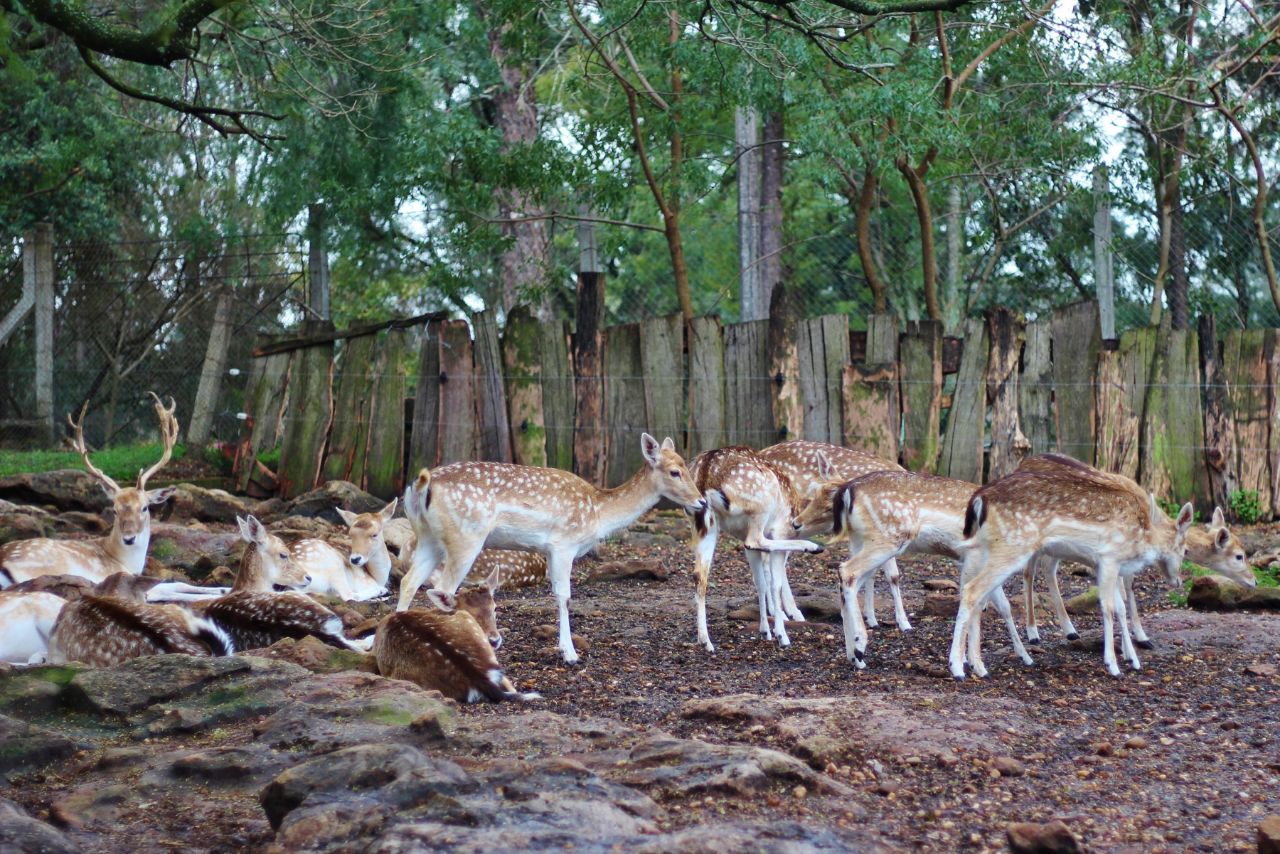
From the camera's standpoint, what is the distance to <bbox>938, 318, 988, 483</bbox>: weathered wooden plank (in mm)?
12758

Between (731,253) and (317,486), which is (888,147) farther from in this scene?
(731,253)

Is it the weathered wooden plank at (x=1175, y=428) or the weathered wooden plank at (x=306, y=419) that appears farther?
the weathered wooden plank at (x=306, y=419)

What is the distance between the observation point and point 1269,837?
4.70 m

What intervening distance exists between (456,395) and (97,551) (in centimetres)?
405

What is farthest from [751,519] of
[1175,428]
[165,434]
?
[1175,428]

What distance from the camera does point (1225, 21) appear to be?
58.1ft

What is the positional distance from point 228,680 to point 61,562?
4208 millimetres

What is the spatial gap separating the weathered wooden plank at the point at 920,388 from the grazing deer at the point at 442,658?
635cm

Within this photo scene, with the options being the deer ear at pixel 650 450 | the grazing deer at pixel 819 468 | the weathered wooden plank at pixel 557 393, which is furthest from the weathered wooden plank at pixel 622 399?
the deer ear at pixel 650 450

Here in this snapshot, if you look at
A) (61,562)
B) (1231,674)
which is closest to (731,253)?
(61,562)

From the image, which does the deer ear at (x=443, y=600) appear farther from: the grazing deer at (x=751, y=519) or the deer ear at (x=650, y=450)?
the deer ear at (x=650, y=450)

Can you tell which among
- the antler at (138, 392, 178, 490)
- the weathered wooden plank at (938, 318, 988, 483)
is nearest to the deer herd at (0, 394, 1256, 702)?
the antler at (138, 392, 178, 490)

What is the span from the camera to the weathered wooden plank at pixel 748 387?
13242mm

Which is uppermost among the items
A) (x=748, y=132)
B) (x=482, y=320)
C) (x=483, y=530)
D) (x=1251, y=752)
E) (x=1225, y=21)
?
(x=1225, y=21)
